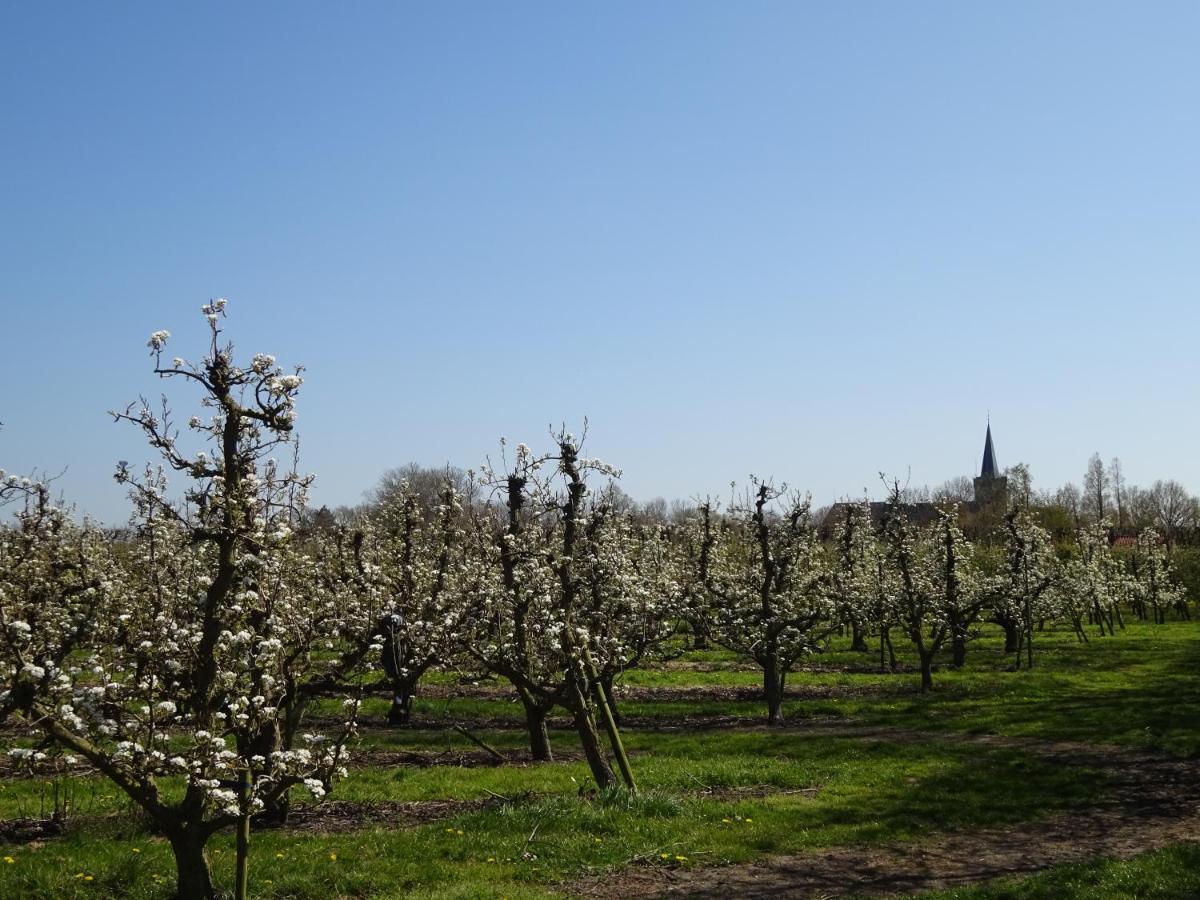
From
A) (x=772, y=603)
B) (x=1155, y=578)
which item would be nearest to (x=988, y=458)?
(x=1155, y=578)

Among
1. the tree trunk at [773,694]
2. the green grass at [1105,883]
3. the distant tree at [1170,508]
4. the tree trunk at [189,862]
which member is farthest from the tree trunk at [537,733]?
the distant tree at [1170,508]

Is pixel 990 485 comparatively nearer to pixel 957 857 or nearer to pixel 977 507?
pixel 977 507

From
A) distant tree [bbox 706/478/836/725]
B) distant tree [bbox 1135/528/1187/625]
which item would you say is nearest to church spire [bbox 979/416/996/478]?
distant tree [bbox 1135/528/1187/625]

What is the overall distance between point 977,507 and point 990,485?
12.7ft

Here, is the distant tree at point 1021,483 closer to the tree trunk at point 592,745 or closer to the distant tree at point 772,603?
the distant tree at point 772,603

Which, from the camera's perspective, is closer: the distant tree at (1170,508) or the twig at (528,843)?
the twig at (528,843)

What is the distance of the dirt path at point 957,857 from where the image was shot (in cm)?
1177

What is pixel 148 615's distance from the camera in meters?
13.6

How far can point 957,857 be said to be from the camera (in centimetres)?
1345

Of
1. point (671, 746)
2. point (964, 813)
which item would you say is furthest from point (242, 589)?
point (671, 746)

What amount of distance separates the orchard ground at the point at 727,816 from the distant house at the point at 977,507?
61.1 ft

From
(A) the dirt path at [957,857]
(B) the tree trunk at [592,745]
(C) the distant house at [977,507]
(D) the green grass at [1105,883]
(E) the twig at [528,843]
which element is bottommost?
(A) the dirt path at [957,857]

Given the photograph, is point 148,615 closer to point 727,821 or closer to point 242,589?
point 242,589

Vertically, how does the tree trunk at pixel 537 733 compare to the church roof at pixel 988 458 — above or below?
below
